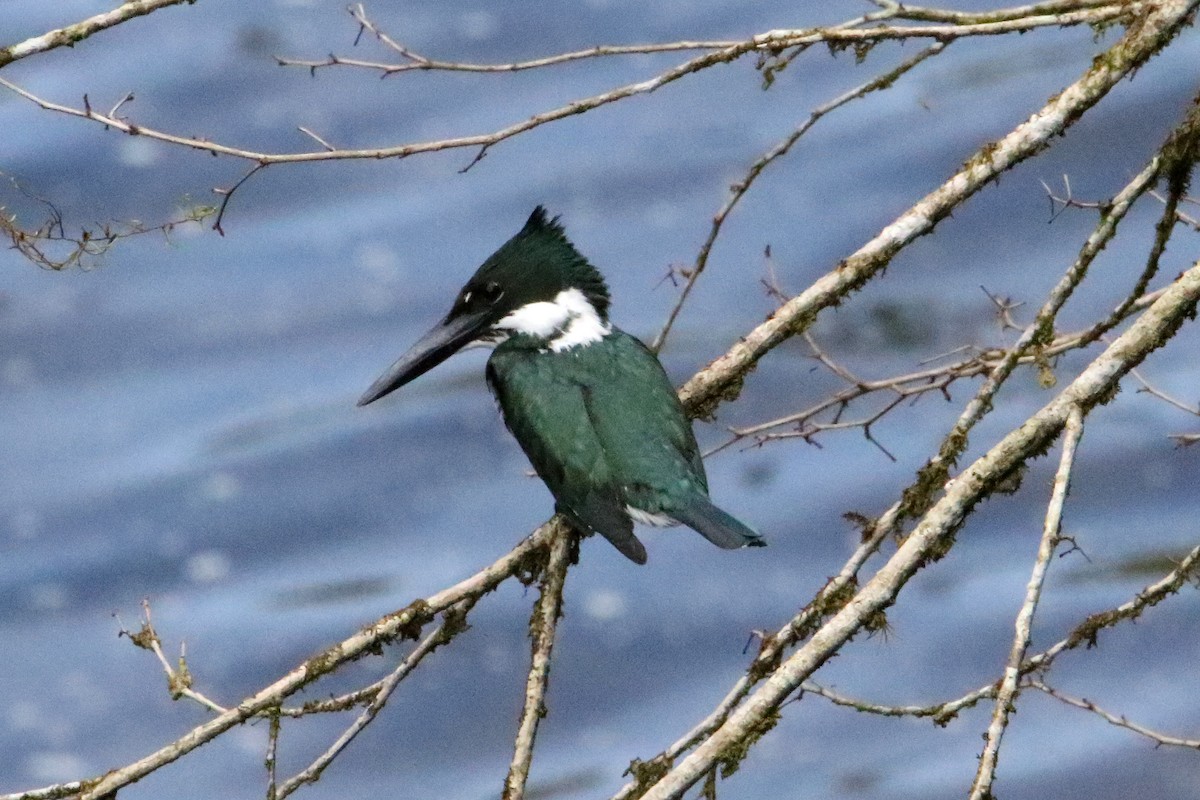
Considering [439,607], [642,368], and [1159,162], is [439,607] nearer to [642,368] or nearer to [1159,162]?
[642,368]

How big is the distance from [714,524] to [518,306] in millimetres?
821

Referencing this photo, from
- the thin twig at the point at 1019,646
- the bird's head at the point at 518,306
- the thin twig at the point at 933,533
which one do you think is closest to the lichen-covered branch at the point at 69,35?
the bird's head at the point at 518,306

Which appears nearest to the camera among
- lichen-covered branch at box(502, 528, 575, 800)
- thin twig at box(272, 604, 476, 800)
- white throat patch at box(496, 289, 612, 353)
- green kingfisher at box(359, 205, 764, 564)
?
lichen-covered branch at box(502, 528, 575, 800)

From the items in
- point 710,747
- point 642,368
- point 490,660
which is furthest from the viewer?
point 490,660

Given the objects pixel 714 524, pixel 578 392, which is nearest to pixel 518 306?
pixel 578 392

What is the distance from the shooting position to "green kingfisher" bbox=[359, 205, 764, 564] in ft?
13.4

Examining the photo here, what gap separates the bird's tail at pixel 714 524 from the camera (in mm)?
3924

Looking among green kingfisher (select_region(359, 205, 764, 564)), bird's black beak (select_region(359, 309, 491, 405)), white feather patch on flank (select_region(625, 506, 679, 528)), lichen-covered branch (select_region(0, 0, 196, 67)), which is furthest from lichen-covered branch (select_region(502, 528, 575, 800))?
lichen-covered branch (select_region(0, 0, 196, 67))

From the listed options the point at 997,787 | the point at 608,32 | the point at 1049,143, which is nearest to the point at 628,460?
the point at 1049,143

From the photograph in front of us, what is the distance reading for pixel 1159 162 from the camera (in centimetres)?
349

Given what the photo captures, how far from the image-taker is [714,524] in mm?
4008

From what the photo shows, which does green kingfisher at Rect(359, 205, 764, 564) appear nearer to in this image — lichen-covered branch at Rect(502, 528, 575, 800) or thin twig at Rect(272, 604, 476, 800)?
lichen-covered branch at Rect(502, 528, 575, 800)

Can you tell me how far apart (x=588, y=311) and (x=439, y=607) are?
1.23 m

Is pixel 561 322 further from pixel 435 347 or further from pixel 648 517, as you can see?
pixel 648 517
